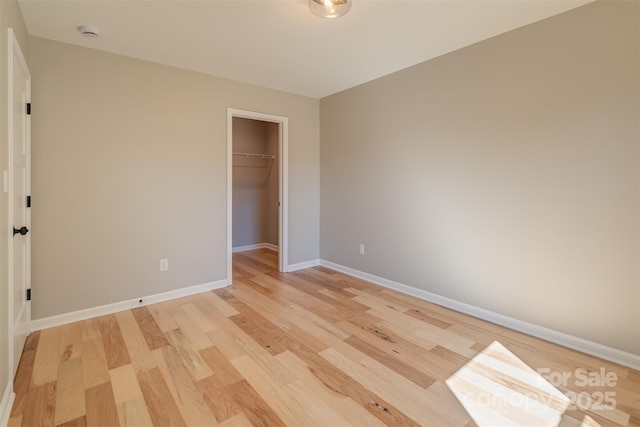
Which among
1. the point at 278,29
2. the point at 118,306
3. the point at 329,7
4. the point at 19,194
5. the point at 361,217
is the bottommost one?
the point at 118,306

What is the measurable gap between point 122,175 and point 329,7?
2429mm

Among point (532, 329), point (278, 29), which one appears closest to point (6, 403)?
point (278, 29)

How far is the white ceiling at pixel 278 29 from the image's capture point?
2180 mm

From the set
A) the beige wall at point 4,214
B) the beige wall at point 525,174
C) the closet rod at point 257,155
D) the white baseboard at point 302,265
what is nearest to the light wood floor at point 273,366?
the beige wall at point 4,214

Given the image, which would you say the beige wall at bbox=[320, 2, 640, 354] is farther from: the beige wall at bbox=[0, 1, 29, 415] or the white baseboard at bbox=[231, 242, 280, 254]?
the beige wall at bbox=[0, 1, 29, 415]

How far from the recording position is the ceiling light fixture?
205 cm

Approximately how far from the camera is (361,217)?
398cm

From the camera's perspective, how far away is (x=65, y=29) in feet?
8.09

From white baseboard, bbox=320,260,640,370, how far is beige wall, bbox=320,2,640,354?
51 mm

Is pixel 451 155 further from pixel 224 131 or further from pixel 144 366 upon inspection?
pixel 144 366

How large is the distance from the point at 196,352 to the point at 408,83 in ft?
10.7

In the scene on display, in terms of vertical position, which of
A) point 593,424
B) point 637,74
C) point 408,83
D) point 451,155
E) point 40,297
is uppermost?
point 408,83

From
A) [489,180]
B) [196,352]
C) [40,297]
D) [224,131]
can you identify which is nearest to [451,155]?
[489,180]

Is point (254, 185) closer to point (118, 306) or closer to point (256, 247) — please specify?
→ point (256, 247)
